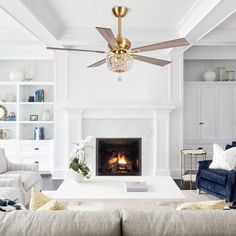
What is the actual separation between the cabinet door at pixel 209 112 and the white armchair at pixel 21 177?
351 cm

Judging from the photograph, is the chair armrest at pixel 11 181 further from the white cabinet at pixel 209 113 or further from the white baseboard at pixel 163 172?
the white cabinet at pixel 209 113

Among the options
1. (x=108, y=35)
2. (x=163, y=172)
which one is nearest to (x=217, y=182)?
(x=163, y=172)

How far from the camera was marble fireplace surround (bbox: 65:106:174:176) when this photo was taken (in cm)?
603

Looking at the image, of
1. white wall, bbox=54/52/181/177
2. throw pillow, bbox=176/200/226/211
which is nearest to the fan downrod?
white wall, bbox=54/52/181/177

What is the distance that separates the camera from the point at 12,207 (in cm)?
219

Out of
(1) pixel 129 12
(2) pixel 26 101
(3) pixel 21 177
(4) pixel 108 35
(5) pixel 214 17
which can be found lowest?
(3) pixel 21 177

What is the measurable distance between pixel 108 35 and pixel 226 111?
4.29 m

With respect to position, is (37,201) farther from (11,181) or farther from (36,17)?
(36,17)

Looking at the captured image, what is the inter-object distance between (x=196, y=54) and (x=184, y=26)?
6.83 feet

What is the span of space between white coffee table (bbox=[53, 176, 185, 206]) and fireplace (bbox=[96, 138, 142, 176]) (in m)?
1.75

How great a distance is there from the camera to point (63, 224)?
171 centimetres

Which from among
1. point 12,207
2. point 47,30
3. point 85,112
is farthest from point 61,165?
point 12,207

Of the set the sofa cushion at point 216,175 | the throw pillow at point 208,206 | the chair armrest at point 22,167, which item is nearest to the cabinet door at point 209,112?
the sofa cushion at point 216,175

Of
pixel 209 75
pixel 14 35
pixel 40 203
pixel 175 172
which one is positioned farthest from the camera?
pixel 209 75
